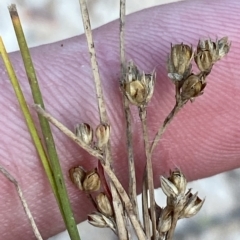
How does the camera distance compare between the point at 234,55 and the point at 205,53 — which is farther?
the point at 234,55

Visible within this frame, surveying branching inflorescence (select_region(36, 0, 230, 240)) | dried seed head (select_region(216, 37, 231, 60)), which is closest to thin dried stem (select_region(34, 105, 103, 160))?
branching inflorescence (select_region(36, 0, 230, 240))

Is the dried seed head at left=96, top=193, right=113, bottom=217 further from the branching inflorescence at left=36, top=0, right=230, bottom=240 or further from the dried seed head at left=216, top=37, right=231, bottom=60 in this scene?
the dried seed head at left=216, top=37, right=231, bottom=60

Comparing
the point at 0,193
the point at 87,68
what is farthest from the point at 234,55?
the point at 0,193

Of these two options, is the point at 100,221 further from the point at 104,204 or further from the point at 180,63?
the point at 180,63

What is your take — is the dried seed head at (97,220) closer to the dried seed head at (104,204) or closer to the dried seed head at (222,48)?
the dried seed head at (104,204)

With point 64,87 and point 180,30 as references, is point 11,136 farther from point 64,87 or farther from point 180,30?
point 180,30
